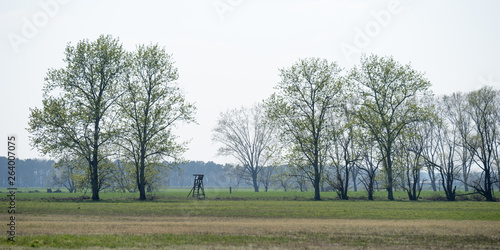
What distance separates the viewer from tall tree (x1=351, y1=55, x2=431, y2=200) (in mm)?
41500

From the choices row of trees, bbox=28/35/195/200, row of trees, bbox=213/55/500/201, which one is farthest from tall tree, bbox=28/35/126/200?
row of trees, bbox=213/55/500/201

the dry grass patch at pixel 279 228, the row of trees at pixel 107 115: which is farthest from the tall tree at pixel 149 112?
the dry grass patch at pixel 279 228

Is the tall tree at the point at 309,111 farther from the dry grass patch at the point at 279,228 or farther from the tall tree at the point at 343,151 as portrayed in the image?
the dry grass patch at the point at 279,228

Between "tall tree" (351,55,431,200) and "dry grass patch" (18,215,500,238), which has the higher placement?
"tall tree" (351,55,431,200)

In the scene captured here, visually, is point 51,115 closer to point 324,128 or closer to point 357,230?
point 324,128

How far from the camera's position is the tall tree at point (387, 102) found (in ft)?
136

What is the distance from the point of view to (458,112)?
2211 inches

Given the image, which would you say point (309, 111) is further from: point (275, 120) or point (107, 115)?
point (107, 115)

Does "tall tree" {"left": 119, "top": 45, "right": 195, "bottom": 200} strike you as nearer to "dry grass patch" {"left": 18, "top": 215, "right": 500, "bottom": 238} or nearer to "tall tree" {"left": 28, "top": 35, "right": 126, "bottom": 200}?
"tall tree" {"left": 28, "top": 35, "right": 126, "bottom": 200}

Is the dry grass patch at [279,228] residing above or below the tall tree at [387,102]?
below

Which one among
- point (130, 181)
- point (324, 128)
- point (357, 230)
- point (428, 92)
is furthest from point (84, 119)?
→ point (428, 92)

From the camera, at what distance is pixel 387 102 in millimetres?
42500

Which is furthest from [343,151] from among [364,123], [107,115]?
[107,115]

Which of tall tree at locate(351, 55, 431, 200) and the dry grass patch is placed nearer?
the dry grass patch
